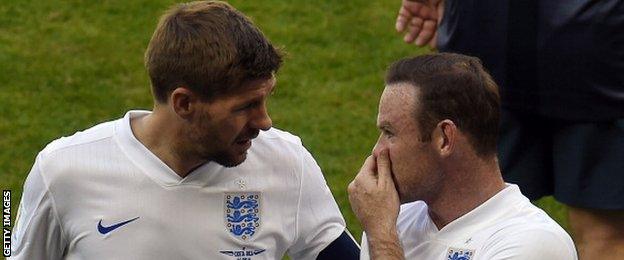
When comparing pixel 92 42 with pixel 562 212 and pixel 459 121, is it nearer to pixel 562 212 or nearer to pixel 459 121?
pixel 562 212

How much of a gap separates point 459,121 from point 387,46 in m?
5.74

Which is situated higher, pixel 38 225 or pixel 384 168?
pixel 384 168

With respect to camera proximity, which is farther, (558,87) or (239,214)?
(558,87)

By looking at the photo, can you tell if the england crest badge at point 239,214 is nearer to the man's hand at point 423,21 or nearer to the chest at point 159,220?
the chest at point 159,220

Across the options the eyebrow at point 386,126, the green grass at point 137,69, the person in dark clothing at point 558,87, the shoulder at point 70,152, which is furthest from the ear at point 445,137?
the green grass at point 137,69

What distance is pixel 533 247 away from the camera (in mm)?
4328

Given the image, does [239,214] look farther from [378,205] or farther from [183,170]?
[378,205]

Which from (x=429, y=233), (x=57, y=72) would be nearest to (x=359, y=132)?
(x=57, y=72)

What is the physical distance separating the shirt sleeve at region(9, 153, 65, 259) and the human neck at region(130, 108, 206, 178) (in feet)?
1.08

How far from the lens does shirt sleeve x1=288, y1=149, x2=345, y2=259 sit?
5023 mm

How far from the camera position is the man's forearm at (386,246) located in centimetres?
454

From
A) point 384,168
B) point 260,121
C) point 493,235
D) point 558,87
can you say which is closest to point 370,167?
point 384,168

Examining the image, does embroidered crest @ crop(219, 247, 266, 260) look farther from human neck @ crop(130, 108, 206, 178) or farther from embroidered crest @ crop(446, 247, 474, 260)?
embroidered crest @ crop(446, 247, 474, 260)

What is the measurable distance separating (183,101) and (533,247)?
3.70 ft
